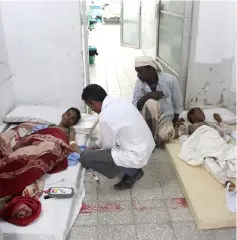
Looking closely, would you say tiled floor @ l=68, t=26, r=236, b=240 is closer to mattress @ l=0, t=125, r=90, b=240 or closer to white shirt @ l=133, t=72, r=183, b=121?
mattress @ l=0, t=125, r=90, b=240

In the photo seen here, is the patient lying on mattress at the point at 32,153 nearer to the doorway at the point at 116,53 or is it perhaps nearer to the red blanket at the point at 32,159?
the red blanket at the point at 32,159

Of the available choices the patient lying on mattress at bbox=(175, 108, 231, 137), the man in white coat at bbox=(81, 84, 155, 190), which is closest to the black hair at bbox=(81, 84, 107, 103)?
the man in white coat at bbox=(81, 84, 155, 190)

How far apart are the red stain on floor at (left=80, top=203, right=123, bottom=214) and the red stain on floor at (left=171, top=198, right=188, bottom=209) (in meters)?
0.36

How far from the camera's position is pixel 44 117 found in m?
2.94

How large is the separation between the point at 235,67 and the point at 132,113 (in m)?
1.77

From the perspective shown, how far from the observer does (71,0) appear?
9.57 feet

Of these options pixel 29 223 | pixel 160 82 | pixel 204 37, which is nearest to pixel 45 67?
pixel 160 82

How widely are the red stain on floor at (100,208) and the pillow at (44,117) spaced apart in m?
0.93

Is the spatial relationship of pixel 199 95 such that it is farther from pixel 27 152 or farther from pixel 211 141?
pixel 27 152

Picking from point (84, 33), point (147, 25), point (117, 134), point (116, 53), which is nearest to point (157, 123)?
point (117, 134)

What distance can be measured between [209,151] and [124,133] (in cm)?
76

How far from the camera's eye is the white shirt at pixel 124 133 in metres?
1.94

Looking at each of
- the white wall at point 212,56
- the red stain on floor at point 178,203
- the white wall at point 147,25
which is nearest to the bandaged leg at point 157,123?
the red stain on floor at point 178,203

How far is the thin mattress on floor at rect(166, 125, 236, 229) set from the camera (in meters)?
1.83
